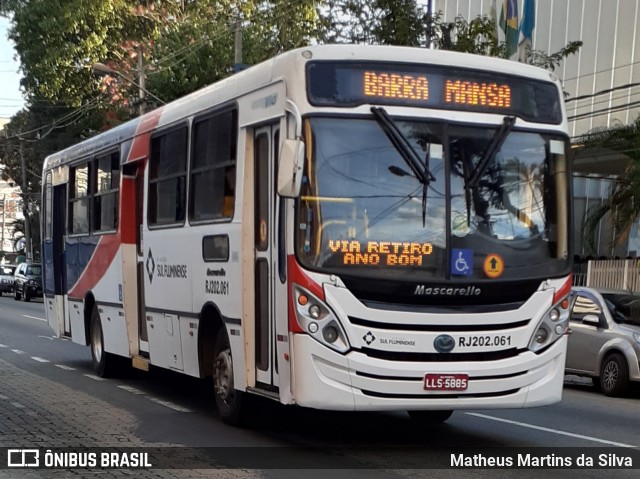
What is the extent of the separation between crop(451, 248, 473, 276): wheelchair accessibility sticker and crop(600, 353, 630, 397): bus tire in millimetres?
7149

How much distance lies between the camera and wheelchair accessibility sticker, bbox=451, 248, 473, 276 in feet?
28.4

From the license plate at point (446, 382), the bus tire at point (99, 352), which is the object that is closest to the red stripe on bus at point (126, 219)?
the bus tire at point (99, 352)

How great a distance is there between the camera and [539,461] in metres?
8.94

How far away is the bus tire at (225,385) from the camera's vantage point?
33.4 ft

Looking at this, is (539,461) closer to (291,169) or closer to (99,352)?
(291,169)

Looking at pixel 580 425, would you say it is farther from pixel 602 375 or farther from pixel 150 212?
pixel 150 212

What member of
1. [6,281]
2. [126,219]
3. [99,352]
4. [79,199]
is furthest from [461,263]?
[6,281]

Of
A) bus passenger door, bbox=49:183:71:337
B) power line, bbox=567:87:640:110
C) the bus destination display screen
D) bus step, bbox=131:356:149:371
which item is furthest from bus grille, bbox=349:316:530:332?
power line, bbox=567:87:640:110

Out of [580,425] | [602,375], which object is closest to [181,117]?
[580,425]

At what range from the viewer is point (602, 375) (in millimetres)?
15531

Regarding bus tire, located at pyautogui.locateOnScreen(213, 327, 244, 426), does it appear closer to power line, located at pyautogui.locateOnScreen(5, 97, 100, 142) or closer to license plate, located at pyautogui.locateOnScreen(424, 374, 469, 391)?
license plate, located at pyautogui.locateOnScreen(424, 374, 469, 391)

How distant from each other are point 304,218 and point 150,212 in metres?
4.51

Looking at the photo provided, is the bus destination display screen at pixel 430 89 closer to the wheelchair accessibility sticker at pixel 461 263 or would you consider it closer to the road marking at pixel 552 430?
the wheelchair accessibility sticker at pixel 461 263

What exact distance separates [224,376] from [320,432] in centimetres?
109
